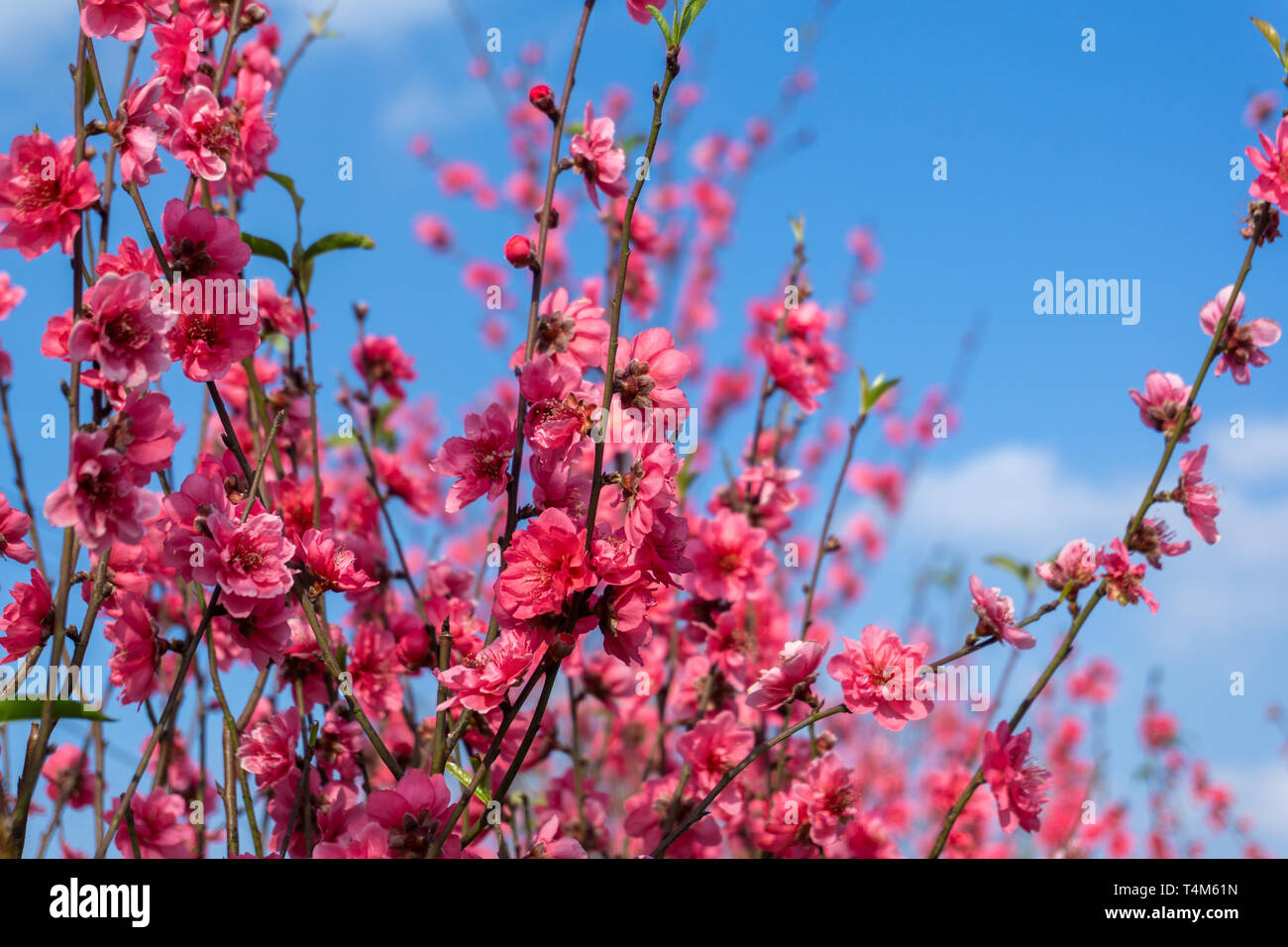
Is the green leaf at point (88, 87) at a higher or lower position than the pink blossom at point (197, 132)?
higher

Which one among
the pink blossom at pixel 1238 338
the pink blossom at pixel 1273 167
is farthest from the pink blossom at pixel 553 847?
the pink blossom at pixel 1273 167

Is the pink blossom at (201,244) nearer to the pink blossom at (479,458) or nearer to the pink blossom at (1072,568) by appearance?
the pink blossom at (479,458)

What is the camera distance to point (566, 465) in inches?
60.0

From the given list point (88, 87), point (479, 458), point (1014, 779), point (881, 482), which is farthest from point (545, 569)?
point (881, 482)

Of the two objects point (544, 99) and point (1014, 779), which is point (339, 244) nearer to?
point (544, 99)

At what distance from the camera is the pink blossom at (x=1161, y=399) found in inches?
80.9

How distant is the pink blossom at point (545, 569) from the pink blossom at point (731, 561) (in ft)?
3.01

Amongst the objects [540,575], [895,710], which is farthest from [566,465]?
[895,710]

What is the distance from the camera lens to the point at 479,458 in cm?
159

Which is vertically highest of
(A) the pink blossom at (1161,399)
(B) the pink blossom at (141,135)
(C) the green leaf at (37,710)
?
(B) the pink blossom at (141,135)

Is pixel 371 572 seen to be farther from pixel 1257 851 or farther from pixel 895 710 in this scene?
pixel 1257 851

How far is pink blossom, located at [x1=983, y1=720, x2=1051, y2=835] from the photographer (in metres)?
1.85
